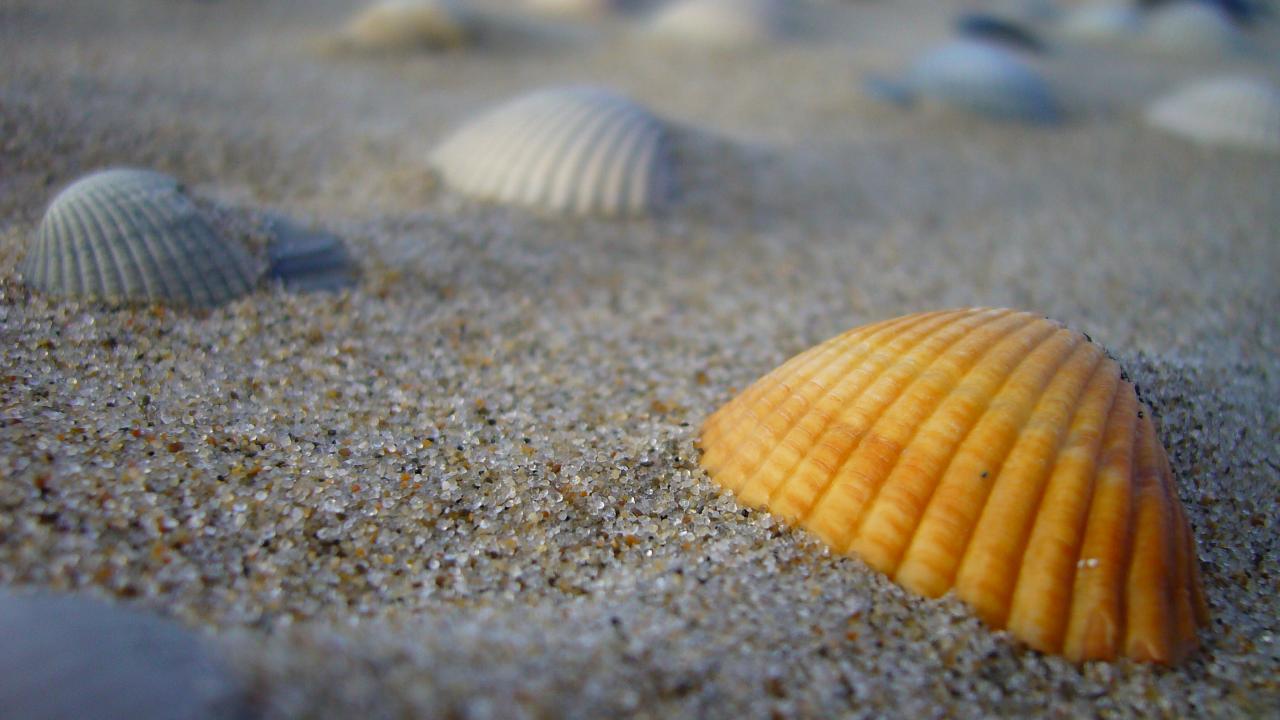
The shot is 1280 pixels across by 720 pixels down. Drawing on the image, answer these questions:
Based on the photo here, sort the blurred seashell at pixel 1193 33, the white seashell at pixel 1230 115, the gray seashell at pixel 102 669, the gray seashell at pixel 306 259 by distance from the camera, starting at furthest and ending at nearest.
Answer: the blurred seashell at pixel 1193 33, the white seashell at pixel 1230 115, the gray seashell at pixel 306 259, the gray seashell at pixel 102 669

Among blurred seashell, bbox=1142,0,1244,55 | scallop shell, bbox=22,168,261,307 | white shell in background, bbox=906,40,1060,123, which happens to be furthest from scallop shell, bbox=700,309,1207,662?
blurred seashell, bbox=1142,0,1244,55

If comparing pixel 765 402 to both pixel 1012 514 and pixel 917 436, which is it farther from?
pixel 1012 514

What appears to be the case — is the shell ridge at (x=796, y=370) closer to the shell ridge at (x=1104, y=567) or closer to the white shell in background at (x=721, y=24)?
the shell ridge at (x=1104, y=567)

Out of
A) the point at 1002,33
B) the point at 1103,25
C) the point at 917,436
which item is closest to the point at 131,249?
the point at 917,436

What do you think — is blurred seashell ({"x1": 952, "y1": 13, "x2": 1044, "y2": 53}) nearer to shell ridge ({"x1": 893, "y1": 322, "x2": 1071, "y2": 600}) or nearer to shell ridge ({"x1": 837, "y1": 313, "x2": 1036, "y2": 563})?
shell ridge ({"x1": 837, "y1": 313, "x2": 1036, "y2": 563})

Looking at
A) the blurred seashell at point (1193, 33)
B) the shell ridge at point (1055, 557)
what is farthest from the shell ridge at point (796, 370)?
the blurred seashell at point (1193, 33)

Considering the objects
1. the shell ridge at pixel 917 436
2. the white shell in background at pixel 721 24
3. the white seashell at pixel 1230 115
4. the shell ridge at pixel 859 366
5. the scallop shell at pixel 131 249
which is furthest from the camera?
the white shell in background at pixel 721 24
